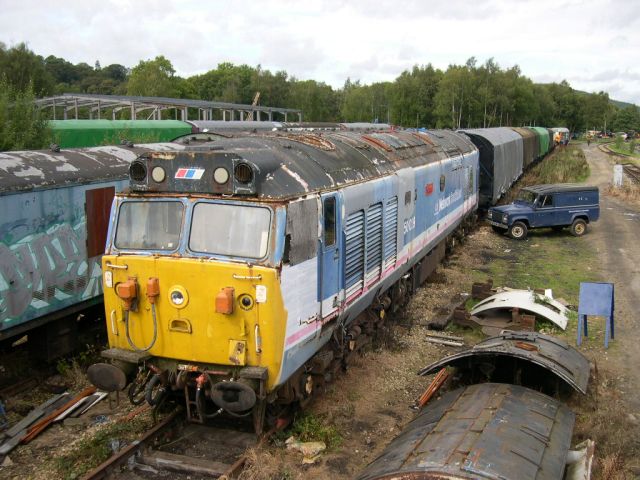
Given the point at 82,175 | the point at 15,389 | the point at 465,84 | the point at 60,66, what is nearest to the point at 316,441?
the point at 15,389

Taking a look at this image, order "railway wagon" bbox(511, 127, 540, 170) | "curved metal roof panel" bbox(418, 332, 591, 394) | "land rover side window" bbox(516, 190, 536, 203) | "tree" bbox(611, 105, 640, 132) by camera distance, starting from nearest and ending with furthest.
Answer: "curved metal roof panel" bbox(418, 332, 591, 394) < "land rover side window" bbox(516, 190, 536, 203) < "railway wagon" bbox(511, 127, 540, 170) < "tree" bbox(611, 105, 640, 132)

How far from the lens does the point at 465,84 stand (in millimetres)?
82000

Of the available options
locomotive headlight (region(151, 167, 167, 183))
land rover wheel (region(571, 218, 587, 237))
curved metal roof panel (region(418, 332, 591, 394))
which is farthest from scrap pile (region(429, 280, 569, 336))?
land rover wheel (region(571, 218, 587, 237))

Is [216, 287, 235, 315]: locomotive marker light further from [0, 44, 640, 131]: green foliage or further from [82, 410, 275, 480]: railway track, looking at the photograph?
[0, 44, 640, 131]: green foliage

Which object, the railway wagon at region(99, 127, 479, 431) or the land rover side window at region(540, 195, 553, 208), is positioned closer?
the railway wagon at region(99, 127, 479, 431)

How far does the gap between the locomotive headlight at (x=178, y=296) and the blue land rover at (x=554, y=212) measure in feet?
55.9

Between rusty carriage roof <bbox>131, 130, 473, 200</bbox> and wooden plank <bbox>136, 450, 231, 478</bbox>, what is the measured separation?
3.07m

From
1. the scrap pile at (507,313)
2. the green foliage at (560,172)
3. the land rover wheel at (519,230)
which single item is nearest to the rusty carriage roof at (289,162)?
the scrap pile at (507,313)

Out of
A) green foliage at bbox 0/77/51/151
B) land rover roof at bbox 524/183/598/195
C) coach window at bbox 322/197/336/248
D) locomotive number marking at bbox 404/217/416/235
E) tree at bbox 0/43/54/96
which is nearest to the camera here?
coach window at bbox 322/197/336/248

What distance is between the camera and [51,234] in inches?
382

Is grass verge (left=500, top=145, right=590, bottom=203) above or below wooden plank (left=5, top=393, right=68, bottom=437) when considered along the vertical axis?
above

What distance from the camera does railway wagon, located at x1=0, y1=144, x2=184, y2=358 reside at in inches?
350

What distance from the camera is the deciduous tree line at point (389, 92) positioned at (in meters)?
73.7

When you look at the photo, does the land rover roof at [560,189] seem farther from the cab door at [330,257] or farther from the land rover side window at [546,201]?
the cab door at [330,257]
